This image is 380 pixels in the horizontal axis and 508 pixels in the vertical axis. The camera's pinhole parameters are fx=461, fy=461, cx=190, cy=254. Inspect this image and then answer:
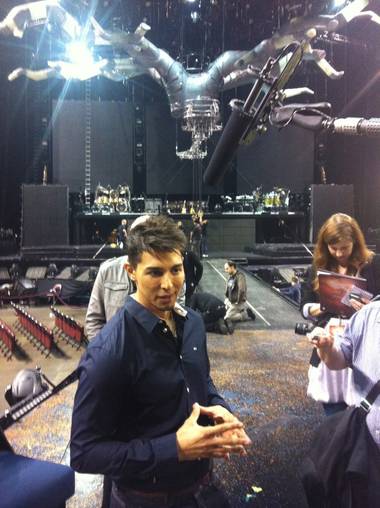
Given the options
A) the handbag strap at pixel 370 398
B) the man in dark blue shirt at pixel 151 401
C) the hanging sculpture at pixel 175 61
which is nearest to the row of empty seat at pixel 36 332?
the man in dark blue shirt at pixel 151 401

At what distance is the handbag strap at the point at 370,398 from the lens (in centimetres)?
139

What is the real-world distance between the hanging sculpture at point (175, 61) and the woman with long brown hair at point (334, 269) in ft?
34.5

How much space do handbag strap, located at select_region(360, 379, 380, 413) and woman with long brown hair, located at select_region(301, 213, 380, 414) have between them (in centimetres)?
76

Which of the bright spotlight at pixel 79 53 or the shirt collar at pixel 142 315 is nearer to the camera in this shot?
the shirt collar at pixel 142 315

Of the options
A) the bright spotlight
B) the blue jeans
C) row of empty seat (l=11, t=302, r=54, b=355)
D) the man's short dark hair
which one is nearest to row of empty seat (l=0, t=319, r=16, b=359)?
row of empty seat (l=11, t=302, r=54, b=355)

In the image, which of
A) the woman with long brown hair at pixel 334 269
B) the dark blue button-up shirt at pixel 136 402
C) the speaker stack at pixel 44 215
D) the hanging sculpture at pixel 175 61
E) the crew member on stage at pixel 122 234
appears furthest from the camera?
the speaker stack at pixel 44 215

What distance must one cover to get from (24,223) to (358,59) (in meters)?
11.7

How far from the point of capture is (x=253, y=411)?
363 centimetres

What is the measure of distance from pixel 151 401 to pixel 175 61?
13919mm

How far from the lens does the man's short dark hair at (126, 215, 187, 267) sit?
4.15ft

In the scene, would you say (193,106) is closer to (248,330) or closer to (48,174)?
(48,174)

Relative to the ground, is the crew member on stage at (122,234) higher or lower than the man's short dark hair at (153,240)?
lower

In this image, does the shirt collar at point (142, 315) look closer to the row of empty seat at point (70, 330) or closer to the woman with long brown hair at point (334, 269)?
the woman with long brown hair at point (334, 269)

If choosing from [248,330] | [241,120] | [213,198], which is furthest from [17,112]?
[241,120]
